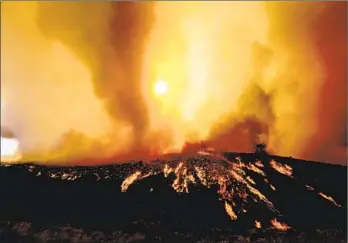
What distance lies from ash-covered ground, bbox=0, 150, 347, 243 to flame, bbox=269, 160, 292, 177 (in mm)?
81

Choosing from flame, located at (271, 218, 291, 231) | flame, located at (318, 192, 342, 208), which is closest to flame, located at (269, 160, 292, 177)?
flame, located at (318, 192, 342, 208)

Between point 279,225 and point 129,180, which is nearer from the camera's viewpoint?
point 279,225

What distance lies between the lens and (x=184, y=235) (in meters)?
19.4

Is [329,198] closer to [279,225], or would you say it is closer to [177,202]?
[279,225]

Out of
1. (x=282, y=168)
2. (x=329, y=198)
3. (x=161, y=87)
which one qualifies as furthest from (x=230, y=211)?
(x=161, y=87)

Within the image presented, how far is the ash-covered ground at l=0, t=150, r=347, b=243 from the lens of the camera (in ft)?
63.8

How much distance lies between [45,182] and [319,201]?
17983mm

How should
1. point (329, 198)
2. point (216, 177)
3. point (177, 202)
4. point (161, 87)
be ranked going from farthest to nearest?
point (161, 87) < point (216, 177) < point (329, 198) < point (177, 202)

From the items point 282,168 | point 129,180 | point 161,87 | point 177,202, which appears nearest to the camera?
point 177,202

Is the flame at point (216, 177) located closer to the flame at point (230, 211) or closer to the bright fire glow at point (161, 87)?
the flame at point (230, 211)

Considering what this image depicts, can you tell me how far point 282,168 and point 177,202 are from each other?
9757mm

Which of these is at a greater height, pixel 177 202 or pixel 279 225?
pixel 177 202

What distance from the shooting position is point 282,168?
89.6 ft

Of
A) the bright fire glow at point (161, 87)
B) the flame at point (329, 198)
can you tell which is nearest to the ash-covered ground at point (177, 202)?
the flame at point (329, 198)
